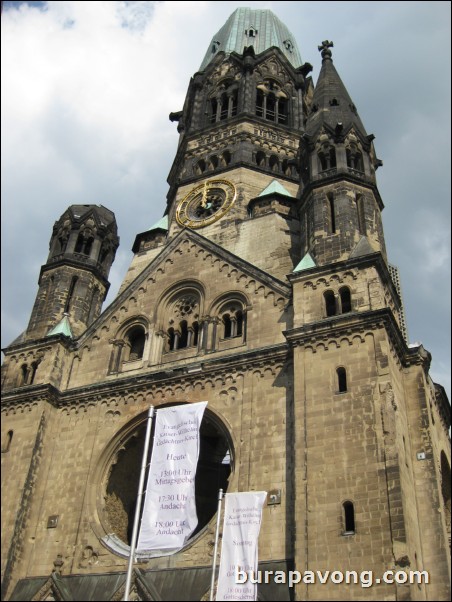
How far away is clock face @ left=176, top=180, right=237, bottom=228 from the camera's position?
3306 cm

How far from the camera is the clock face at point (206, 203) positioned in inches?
1302

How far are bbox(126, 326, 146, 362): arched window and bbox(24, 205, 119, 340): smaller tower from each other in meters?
2.77

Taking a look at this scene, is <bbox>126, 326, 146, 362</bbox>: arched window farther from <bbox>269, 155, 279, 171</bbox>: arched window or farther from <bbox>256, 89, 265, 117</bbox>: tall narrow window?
<bbox>256, 89, 265, 117</bbox>: tall narrow window

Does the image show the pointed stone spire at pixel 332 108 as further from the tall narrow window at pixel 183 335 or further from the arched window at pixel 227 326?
the tall narrow window at pixel 183 335

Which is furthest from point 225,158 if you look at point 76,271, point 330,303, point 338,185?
point 330,303

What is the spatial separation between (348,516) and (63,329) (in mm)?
14822

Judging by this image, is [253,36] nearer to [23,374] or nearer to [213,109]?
[213,109]

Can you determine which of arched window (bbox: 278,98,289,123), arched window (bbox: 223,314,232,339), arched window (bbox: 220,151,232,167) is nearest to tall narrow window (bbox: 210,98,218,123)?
arched window (bbox: 278,98,289,123)

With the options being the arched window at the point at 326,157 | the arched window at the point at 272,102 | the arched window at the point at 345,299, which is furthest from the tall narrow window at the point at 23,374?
the arched window at the point at 272,102

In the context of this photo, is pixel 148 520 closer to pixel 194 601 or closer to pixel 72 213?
pixel 194 601

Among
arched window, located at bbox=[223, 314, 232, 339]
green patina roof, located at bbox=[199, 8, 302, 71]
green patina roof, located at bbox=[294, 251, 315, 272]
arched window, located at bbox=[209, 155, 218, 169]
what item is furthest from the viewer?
green patina roof, located at bbox=[199, 8, 302, 71]

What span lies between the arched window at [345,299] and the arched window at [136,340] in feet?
28.0

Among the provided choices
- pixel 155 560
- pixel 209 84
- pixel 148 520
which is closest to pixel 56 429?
pixel 155 560

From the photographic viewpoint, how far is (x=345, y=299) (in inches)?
925
